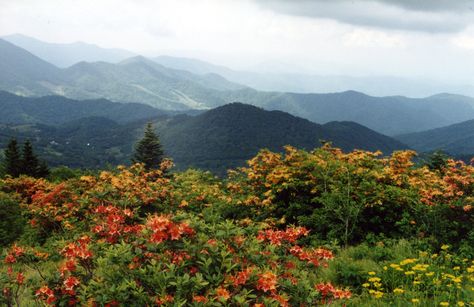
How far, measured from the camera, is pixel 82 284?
368cm

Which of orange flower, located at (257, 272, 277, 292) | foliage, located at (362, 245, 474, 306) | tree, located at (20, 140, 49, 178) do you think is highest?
orange flower, located at (257, 272, 277, 292)

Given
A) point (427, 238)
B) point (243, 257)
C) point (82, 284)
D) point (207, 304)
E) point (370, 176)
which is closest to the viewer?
point (207, 304)

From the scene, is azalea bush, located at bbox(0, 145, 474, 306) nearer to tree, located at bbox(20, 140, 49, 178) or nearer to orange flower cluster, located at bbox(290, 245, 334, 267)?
orange flower cluster, located at bbox(290, 245, 334, 267)

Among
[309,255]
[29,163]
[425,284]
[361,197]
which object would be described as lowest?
[29,163]

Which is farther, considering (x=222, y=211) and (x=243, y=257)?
(x=222, y=211)

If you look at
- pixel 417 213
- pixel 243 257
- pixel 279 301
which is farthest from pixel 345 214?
pixel 279 301

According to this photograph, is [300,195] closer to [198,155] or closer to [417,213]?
[417,213]

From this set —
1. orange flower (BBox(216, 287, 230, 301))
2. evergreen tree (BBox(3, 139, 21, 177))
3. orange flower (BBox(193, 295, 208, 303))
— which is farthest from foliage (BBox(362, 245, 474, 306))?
evergreen tree (BBox(3, 139, 21, 177))

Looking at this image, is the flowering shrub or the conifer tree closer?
the flowering shrub

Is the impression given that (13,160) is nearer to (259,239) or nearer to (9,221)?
(9,221)

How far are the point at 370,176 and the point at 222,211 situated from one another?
Result: 12.6 ft

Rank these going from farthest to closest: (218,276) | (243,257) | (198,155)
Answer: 1. (198,155)
2. (243,257)
3. (218,276)

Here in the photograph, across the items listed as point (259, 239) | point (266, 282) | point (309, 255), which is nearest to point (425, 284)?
point (309, 255)

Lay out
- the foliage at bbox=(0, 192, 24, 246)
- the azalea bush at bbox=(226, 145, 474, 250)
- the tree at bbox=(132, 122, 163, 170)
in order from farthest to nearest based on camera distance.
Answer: the tree at bbox=(132, 122, 163, 170) → the foliage at bbox=(0, 192, 24, 246) → the azalea bush at bbox=(226, 145, 474, 250)
